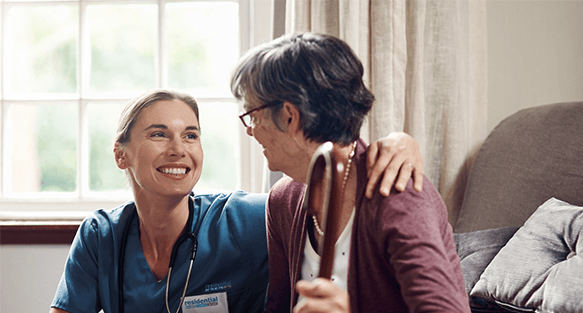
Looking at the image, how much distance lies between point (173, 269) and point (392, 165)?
30.0 inches

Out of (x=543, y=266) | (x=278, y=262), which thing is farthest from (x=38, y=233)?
(x=543, y=266)

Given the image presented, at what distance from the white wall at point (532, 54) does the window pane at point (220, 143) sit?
1189 millimetres

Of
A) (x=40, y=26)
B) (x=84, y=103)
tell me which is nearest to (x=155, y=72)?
(x=84, y=103)

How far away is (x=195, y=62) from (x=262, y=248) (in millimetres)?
1144

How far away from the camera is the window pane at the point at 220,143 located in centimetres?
213

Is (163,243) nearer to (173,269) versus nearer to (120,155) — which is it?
(173,269)

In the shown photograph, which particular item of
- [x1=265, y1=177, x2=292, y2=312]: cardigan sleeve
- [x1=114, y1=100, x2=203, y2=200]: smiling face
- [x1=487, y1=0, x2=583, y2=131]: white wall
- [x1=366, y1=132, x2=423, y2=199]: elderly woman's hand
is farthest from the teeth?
[x1=487, y1=0, x2=583, y2=131]: white wall

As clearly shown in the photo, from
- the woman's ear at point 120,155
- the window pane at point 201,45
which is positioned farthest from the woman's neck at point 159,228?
the window pane at point 201,45

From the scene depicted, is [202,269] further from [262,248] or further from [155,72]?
[155,72]

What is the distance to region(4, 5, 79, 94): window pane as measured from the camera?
2.14 m

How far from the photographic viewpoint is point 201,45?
83.9 inches

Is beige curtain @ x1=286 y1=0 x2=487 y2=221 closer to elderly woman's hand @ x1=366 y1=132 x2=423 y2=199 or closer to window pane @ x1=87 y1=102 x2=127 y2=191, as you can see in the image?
elderly woman's hand @ x1=366 y1=132 x2=423 y2=199

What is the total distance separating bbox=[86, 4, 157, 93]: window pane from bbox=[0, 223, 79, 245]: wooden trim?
0.68 metres

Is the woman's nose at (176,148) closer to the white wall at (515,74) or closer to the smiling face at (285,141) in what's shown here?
the smiling face at (285,141)
